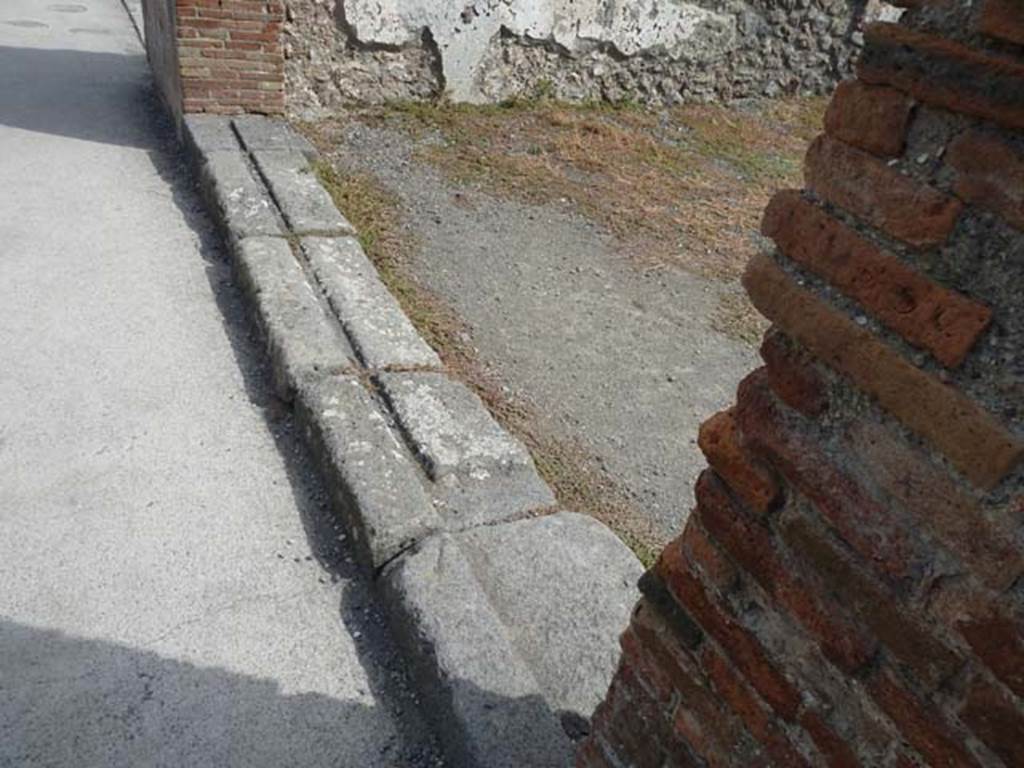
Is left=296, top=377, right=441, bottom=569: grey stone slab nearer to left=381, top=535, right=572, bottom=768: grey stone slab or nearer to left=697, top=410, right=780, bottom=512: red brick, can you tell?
left=381, top=535, right=572, bottom=768: grey stone slab

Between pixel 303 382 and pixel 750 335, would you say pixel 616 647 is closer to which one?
pixel 303 382

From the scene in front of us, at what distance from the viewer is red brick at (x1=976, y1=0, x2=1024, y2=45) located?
2.89 feet

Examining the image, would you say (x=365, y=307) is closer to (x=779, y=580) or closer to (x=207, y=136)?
(x=207, y=136)

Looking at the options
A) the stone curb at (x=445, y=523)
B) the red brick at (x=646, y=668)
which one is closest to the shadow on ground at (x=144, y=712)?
the stone curb at (x=445, y=523)

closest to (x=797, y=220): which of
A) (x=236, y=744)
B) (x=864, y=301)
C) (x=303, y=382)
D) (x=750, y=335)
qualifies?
(x=864, y=301)

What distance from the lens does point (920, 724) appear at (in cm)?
107

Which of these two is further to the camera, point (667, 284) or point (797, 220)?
point (667, 284)

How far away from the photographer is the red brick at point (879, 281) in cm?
98

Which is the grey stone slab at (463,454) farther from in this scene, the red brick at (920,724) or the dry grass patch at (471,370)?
the red brick at (920,724)

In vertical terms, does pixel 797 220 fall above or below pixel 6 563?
above

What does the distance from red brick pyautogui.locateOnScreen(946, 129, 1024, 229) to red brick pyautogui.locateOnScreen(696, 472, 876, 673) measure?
53 centimetres

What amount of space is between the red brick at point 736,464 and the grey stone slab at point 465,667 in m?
0.98

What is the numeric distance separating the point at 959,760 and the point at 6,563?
2.46 m

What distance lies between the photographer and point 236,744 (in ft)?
6.95
